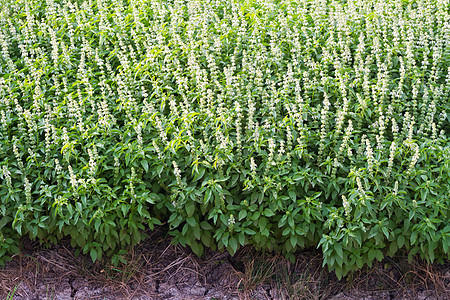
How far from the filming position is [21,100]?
4.46 metres

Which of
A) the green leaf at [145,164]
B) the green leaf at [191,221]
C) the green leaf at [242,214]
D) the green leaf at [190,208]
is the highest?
the green leaf at [145,164]

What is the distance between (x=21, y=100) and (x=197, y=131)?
168 centimetres

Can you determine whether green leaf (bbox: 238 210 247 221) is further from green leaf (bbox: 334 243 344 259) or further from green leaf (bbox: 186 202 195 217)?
green leaf (bbox: 334 243 344 259)

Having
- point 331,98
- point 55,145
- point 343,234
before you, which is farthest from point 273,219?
point 55,145

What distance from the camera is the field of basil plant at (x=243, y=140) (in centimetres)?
364

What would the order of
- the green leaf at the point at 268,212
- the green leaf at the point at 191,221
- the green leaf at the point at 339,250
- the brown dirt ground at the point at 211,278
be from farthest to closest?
the brown dirt ground at the point at 211,278 < the green leaf at the point at 191,221 < the green leaf at the point at 268,212 < the green leaf at the point at 339,250

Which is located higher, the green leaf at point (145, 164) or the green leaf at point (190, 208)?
the green leaf at point (145, 164)

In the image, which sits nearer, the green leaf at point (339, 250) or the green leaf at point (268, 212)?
the green leaf at point (339, 250)

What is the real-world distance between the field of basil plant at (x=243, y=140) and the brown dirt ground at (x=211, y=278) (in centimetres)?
16

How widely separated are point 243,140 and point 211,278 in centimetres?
118

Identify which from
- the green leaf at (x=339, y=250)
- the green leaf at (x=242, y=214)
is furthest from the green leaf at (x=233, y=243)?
the green leaf at (x=339, y=250)

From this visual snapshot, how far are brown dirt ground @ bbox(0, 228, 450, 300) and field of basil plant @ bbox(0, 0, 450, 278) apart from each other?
0.16m

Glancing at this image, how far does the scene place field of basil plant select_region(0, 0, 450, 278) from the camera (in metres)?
3.64

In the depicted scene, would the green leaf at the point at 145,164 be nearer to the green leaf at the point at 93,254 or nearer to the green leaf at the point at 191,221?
the green leaf at the point at 191,221
